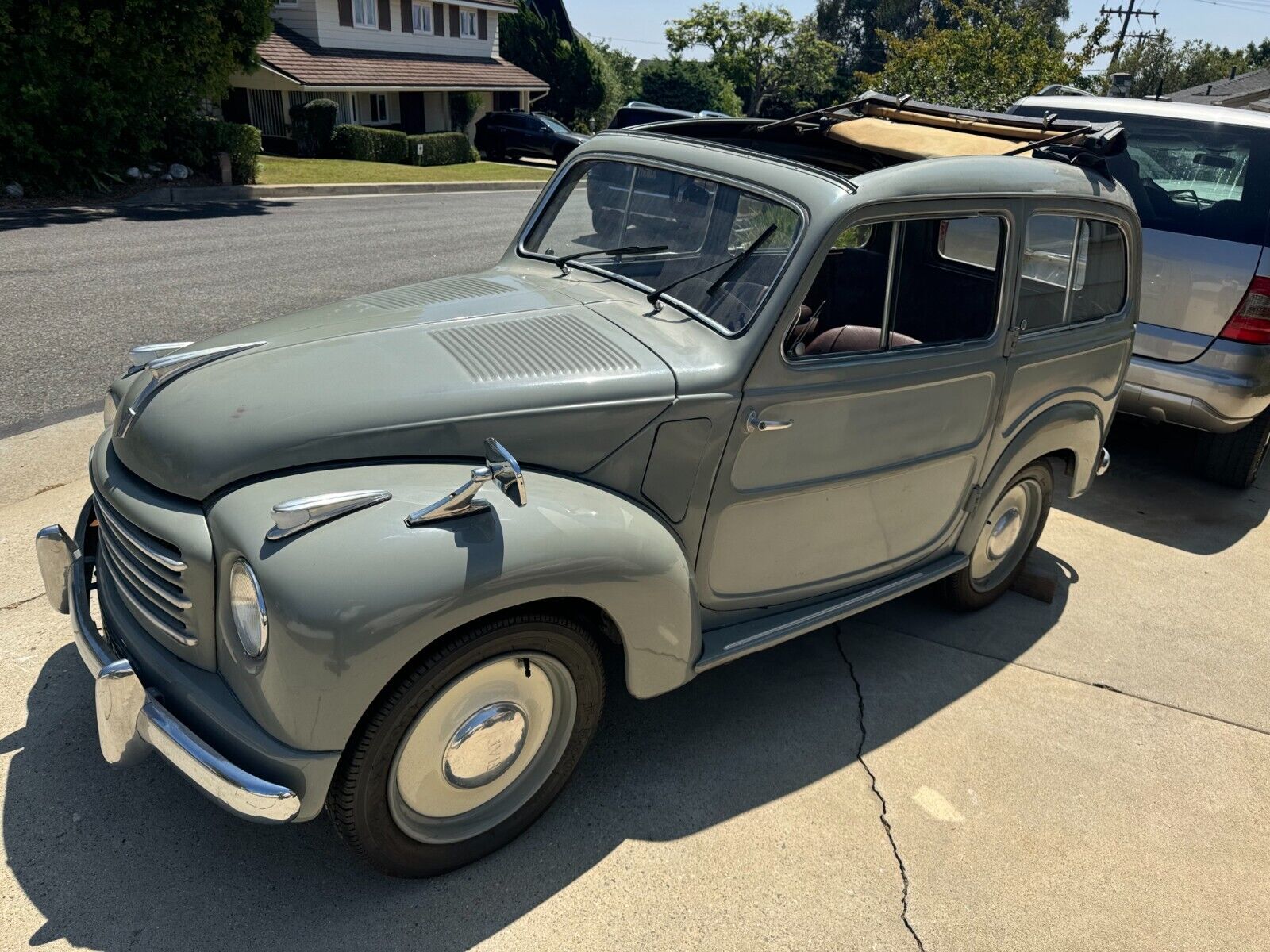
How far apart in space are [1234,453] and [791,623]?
409cm

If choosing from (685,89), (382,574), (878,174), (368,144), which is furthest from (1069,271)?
(685,89)

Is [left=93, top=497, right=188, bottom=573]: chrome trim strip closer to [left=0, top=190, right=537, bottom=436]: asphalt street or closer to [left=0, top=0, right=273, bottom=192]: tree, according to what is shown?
[left=0, top=190, right=537, bottom=436]: asphalt street

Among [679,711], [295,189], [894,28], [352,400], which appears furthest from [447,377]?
[894,28]

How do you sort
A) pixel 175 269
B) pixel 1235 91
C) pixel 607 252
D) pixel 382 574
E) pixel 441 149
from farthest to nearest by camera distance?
pixel 1235 91 < pixel 441 149 < pixel 175 269 < pixel 607 252 < pixel 382 574

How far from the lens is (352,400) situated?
254cm

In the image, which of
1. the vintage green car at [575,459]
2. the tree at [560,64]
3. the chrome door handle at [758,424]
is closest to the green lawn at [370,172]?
the tree at [560,64]

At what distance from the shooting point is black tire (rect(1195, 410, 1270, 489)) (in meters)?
5.70

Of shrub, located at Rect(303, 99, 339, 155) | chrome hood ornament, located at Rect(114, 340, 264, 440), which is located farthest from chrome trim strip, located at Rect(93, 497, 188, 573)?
shrub, located at Rect(303, 99, 339, 155)

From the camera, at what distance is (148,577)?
247 centimetres

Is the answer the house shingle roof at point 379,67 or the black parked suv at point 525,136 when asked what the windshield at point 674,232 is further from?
the black parked suv at point 525,136

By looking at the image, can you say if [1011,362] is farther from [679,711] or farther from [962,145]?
[679,711]

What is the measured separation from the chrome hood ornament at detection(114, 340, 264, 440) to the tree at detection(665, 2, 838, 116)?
54.9 metres

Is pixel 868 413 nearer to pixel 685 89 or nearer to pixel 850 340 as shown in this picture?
pixel 850 340

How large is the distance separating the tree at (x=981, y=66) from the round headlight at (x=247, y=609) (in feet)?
46.8
